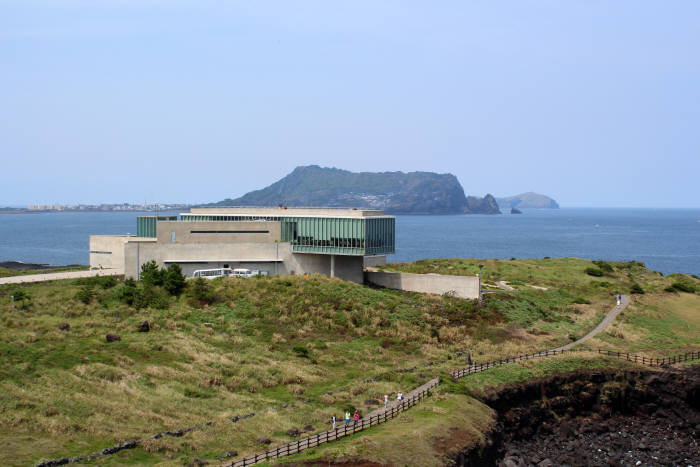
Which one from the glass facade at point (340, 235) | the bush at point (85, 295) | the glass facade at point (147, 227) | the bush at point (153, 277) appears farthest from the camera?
the glass facade at point (147, 227)

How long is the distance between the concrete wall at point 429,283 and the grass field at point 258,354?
240cm

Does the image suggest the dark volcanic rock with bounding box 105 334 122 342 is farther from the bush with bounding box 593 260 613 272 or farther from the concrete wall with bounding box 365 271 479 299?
the bush with bounding box 593 260 613 272

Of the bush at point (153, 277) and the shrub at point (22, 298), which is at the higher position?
the bush at point (153, 277)

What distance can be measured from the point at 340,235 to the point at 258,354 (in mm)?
25552

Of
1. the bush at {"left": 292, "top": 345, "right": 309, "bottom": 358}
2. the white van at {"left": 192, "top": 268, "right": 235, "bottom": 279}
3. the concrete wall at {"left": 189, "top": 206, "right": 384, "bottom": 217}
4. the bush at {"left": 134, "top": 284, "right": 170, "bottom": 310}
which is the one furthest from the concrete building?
the bush at {"left": 292, "top": 345, "right": 309, "bottom": 358}

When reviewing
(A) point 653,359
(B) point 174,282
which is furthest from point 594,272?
(B) point 174,282

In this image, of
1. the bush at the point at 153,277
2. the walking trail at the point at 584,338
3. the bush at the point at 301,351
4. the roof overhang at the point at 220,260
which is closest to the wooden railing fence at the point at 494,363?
the walking trail at the point at 584,338

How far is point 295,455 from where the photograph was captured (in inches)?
1244

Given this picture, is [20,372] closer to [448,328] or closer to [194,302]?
[194,302]

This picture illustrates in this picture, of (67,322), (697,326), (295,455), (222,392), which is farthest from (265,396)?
(697,326)

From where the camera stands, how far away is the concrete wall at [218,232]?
2980 inches

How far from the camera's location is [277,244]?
252ft

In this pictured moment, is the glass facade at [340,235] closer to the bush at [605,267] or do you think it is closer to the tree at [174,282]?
the tree at [174,282]

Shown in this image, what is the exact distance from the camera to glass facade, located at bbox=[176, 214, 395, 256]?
73.8m
